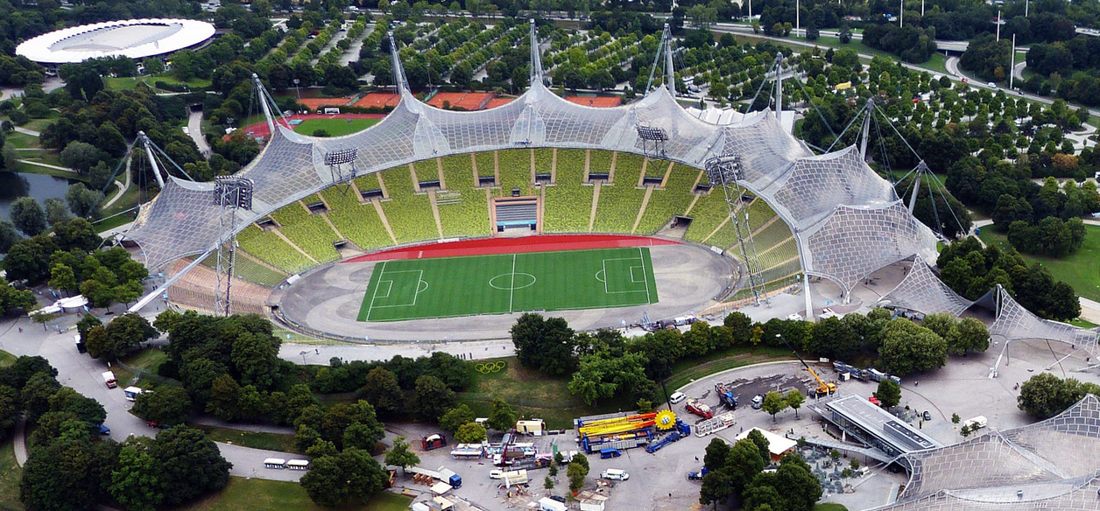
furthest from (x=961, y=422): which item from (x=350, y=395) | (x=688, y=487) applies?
(x=350, y=395)

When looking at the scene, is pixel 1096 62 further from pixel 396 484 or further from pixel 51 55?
pixel 51 55

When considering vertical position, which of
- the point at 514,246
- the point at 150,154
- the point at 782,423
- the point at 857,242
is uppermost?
the point at 150,154

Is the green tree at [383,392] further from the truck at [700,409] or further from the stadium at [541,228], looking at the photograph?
the truck at [700,409]

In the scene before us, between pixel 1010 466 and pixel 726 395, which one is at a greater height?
pixel 1010 466

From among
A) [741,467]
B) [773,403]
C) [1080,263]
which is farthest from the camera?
[1080,263]

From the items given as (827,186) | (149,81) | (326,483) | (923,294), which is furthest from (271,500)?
(149,81)

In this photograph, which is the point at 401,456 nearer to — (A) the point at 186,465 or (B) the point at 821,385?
(A) the point at 186,465

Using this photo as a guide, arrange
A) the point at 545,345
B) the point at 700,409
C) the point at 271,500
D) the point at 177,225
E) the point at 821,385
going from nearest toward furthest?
the point at 271,500
the point at 700,409
the point at 821,385
the point at 545,345
the point at 177,225

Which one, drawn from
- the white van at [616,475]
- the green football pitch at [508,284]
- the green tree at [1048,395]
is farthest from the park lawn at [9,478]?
the green tree at [1048,395]
